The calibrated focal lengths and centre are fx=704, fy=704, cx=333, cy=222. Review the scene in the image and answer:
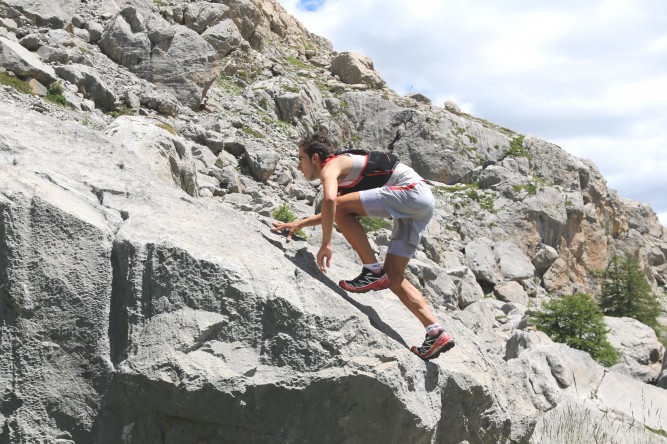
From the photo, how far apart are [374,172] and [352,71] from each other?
39092 millimetres

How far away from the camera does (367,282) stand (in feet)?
24.3

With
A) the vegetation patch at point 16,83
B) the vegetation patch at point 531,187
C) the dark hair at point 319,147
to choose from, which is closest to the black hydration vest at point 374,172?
the dark hair at point 319,147

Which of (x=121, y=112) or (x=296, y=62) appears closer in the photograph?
(x=121, y=112)

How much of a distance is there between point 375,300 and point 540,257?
3328cm

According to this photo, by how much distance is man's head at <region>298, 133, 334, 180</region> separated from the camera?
24.2ft

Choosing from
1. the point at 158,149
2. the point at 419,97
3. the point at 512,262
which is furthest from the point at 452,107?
the point at 158,149

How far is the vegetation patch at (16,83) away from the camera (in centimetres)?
2071

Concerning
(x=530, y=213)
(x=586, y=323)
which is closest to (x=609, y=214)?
(x=530, y=213)

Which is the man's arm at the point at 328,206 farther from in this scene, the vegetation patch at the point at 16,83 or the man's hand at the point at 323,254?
the vegetation patch at the point at 16,83

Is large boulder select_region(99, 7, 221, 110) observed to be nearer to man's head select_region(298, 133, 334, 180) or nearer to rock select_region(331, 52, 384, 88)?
rock select_region(331, 52, 384, 88)

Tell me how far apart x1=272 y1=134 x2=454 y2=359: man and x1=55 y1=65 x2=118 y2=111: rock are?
743 inches

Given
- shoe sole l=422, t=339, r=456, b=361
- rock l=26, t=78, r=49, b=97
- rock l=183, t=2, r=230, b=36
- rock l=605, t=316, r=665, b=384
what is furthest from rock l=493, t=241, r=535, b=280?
shoe sole l=422, t=339, r=456, b=361

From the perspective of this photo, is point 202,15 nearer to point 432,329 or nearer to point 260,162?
point 260,162

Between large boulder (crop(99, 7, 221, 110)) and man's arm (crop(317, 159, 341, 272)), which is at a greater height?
large boulder (crop(99, 7, 221, 110))
